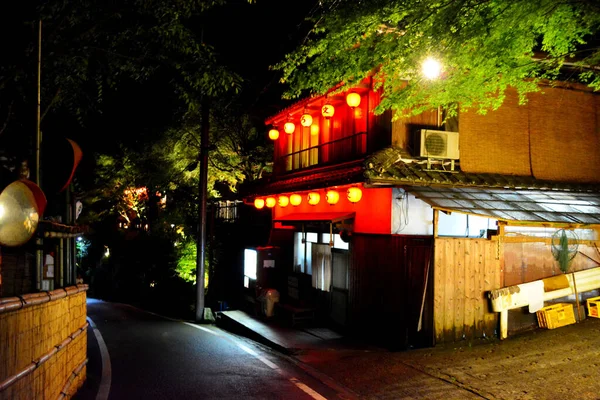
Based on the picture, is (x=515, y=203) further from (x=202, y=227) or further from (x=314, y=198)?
(x=202, y=227)

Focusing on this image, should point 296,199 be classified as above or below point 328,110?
below

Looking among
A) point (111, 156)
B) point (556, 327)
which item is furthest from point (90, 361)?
point (111, 156)

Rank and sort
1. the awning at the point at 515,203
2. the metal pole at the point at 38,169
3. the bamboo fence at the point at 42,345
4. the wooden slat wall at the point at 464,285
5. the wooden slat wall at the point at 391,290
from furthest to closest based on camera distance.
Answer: the wooden slat wall at the point at 391,290 → the wooden slat wall at the point at 464,285 → the awning at the point at 515,203 → the metal pole at the point at 38,169 → the bamboo fence at the point at 42,345

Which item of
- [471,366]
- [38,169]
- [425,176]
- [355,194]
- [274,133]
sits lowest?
[471,366]

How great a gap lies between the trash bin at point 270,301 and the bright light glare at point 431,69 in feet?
34.5

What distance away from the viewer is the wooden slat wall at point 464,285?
12.3m

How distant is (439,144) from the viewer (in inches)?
524

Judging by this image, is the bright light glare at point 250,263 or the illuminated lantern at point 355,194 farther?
the bright light glare at point 250,263

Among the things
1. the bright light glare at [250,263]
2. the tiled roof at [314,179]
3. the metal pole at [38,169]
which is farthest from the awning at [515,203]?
the bright light glare at [250,263]

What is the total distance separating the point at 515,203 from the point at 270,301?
9561 millimetres

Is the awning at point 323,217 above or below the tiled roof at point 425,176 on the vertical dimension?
below

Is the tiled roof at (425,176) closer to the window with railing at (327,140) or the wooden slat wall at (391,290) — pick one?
the wooden slat wall at (391,290)

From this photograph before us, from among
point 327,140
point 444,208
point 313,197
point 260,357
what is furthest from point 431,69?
point 260,357

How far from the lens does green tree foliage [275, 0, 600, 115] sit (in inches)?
353
